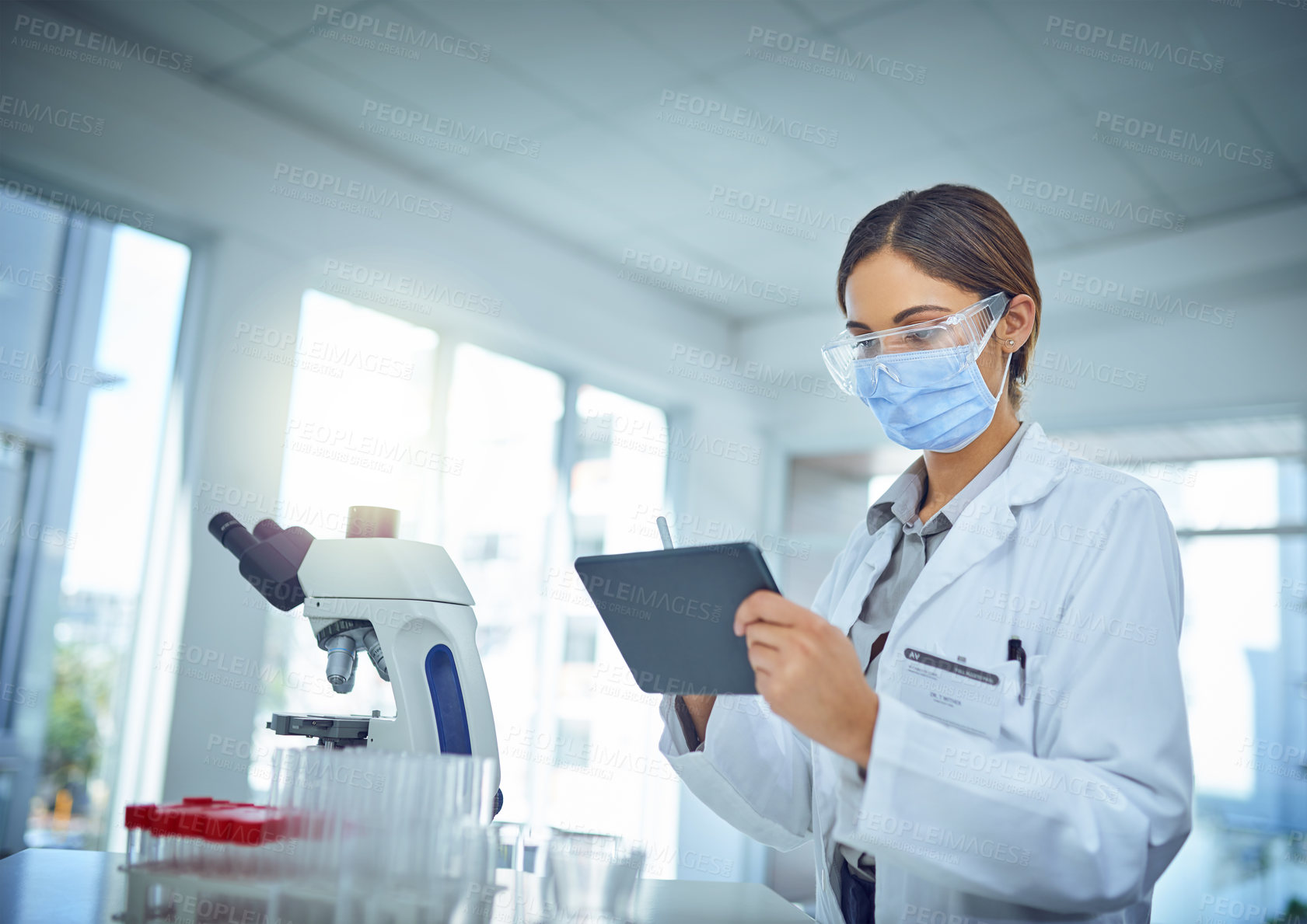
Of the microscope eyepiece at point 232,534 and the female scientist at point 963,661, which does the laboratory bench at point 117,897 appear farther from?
the microscope eyepiece at point 232,534

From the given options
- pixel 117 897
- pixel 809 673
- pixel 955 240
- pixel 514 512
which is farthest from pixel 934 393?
pixel 514 512

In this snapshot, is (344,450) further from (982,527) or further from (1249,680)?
(1249,680)

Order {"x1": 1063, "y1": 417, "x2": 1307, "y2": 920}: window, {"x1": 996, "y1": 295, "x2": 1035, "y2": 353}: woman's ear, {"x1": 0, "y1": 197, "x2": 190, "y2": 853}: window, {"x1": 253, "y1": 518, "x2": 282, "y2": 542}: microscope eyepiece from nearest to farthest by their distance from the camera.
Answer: {"x1": 253, "y1": 518, "x2": 282, "y2": 542}: microscope eyepiece < {"x1": 996, "y1": 295, "x2": 1035, "y2": 353}: woman's ear < {"x1": 0, "y1": 197, "x2": 190, "y2": 853}: window < {"x1": 1063, "y1": 417, "x2": 1307, "y2": 920}: window

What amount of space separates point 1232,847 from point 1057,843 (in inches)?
165

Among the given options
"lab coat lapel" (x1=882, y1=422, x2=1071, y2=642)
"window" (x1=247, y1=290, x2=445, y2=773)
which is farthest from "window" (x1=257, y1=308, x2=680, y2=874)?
"lab coat lapel" (x1=882, y1=422, x2=1071, y2=642)

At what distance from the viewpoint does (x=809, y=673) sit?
3.44 feet

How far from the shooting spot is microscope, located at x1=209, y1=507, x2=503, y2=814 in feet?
4.51

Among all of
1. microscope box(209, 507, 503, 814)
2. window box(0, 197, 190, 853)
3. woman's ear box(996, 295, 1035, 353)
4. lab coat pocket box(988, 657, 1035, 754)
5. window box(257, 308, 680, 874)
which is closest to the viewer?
lab coat pocket box(988, 657, 1035, 754)

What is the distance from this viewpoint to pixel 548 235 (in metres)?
4.86

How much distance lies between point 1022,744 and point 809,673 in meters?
0.38

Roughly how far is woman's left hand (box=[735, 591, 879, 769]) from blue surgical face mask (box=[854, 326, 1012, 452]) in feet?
2.08

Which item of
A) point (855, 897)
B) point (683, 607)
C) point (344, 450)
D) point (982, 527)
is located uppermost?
point (344, 450)

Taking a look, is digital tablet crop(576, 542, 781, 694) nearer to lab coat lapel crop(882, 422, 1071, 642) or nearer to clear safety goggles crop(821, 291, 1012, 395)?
lab coat lapel crop(882, 422, 1071, 642)

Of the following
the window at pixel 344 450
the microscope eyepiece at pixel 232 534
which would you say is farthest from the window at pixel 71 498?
the microscope eyepiece at pixel 232 534
